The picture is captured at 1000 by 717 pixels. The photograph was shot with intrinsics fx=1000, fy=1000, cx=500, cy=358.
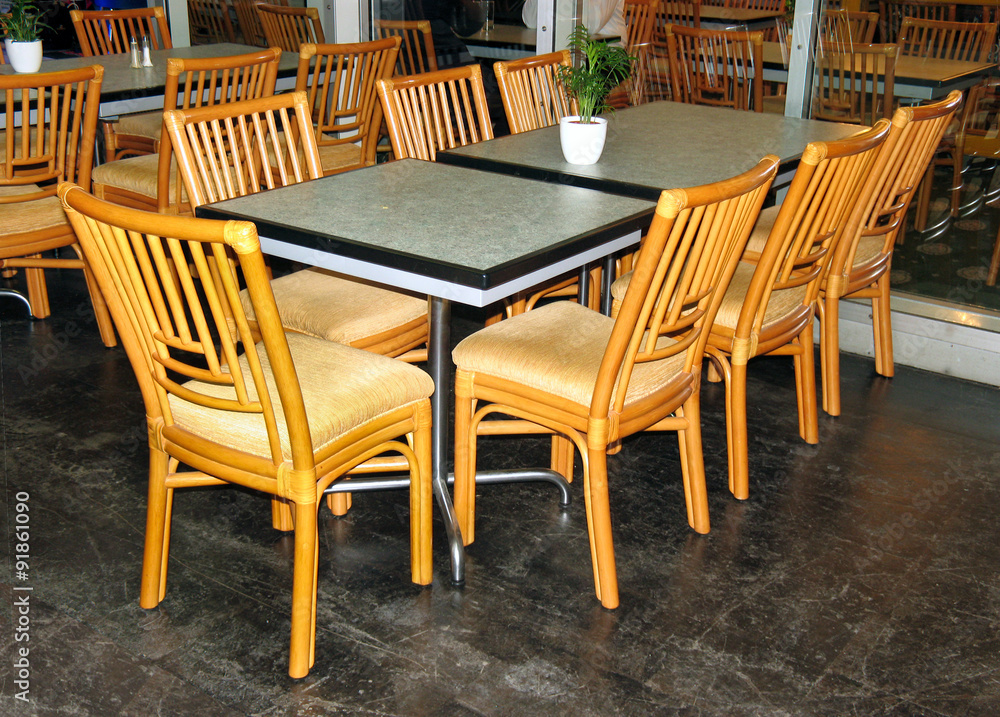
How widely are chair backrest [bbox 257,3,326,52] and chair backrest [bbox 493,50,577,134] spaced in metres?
2.04

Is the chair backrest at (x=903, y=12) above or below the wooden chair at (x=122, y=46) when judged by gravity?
above

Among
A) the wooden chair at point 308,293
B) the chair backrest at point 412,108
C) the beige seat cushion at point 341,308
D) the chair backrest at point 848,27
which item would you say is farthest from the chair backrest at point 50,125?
the chair backrest at point 848,27

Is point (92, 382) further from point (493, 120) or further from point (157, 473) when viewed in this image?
point (493, 120)

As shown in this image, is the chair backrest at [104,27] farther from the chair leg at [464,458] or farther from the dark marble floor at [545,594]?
the chair leg at [464,458]

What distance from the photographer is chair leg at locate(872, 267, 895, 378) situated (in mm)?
3342

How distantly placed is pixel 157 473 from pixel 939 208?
2.78 metres

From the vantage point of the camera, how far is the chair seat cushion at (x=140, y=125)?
13.2 feet

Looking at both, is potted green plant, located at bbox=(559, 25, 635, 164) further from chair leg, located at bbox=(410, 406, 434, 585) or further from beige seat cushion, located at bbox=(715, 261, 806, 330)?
chair leg, located at bbox=(410, 406, 434, 585)

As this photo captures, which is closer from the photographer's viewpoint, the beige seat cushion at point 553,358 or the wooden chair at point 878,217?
the beige seat cushion at point 553,358

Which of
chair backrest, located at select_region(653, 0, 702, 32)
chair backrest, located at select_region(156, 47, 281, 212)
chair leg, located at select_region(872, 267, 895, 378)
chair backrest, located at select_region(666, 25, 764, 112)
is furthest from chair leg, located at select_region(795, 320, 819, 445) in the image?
chair backrest, located at select_region(156, 47, 281, 212)

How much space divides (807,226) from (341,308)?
116 centimetres

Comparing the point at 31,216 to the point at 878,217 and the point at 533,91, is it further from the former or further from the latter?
the point at 878,217

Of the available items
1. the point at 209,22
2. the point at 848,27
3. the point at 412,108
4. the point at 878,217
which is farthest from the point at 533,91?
the point at 209,22

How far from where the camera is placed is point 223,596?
2178 mm
